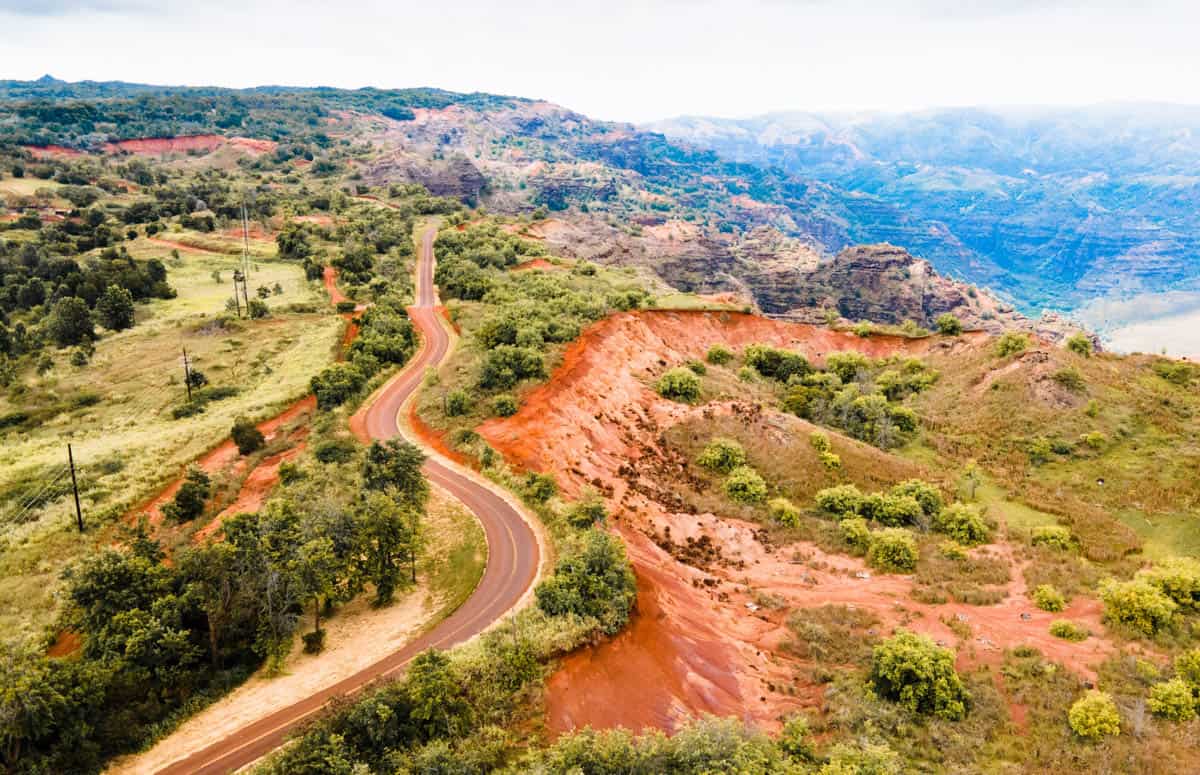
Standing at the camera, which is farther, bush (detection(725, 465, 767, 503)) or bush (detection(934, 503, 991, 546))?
bush (detection(725, 465, 767, 503))

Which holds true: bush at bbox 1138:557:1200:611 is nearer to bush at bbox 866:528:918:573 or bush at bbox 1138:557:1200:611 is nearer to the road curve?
bush at bbox 866:528:918:573

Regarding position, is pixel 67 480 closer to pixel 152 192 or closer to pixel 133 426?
pixel 133 426

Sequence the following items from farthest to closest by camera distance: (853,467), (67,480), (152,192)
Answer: (152,192) → (853,467) → (67,480)

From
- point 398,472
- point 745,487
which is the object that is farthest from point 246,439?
point 745,487

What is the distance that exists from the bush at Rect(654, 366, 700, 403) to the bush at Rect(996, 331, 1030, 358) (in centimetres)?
3424

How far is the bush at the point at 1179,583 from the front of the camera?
93.0 ft

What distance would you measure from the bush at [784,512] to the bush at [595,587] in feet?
49.6

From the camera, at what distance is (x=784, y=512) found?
41.7m

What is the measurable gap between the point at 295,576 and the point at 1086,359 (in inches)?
2972

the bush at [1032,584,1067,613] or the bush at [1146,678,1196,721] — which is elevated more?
the bush at [1146,678,1196,721]

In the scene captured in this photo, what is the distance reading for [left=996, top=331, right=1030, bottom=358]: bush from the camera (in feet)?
216

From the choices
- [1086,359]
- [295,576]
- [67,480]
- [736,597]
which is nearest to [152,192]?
[67,480]

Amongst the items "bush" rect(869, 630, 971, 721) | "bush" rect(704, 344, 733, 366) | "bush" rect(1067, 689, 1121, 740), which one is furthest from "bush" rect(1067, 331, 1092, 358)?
"bush" rect(869, 630, 971, 721)

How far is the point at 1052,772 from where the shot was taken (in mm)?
20312
